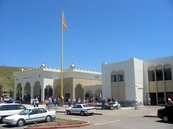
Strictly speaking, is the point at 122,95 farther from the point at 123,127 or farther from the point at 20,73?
the point at 20,73

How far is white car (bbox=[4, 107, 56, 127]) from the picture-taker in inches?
606

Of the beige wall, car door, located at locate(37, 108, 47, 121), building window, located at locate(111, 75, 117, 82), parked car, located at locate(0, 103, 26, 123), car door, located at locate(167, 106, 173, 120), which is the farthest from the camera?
the beige wall

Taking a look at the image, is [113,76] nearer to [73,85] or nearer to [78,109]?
[73,85]

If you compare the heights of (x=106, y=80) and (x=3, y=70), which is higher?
(x=3, y=70)

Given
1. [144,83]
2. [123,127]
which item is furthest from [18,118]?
[144,83]

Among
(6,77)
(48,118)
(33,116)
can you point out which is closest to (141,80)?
(48,118)

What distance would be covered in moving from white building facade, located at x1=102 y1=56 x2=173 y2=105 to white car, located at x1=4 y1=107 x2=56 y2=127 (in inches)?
786

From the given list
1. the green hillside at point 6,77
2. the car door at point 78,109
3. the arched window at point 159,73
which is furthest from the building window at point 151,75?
the green hillside at point 6,77

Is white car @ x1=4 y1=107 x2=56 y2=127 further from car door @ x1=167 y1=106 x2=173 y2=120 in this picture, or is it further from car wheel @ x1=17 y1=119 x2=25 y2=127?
car door @ x1=167 y1=106 x2=173 y2=120

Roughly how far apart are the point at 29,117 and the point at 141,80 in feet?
78.4

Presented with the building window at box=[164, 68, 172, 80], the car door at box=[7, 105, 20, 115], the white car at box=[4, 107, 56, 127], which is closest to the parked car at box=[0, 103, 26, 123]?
the car door at box=[7, 105, 20, 115]

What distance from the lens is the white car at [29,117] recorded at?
15.4 metres

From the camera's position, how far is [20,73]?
52.9m

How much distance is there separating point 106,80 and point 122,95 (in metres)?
4.29
